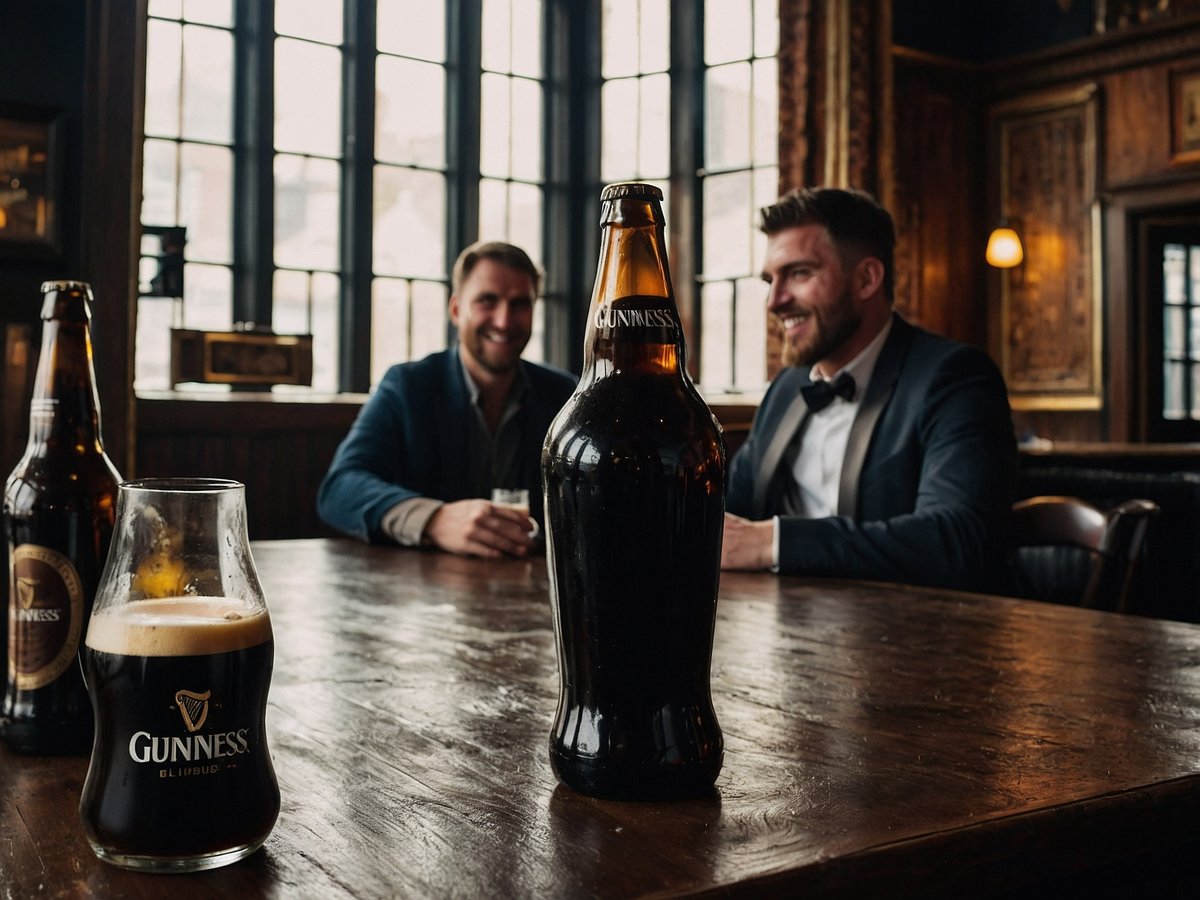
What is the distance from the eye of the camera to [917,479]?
7.36 feet

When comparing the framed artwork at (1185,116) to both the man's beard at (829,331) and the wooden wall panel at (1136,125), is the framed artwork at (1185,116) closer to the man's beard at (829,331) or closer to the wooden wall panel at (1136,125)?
the wooden wall panel at (1136,125)

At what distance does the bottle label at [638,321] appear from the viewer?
0.65 m

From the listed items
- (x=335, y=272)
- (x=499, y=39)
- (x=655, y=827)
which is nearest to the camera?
(x=655, y=827)

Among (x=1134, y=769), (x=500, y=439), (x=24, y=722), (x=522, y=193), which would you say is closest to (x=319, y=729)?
A: (x=24, y=722)

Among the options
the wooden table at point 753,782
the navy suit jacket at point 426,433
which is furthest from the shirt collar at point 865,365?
the wooden table at point 753,782

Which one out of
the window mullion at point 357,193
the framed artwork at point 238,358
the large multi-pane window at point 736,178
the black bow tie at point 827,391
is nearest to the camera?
the black bow tie at point 827,391

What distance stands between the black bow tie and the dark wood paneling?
3067mm

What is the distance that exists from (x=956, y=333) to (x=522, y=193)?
2.90 meters

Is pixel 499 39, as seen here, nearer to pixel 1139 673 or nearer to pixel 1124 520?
pixel 1124 520

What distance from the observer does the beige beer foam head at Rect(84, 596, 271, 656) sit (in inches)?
21.2

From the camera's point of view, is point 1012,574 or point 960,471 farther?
point 1012,574

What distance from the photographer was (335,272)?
6227mm

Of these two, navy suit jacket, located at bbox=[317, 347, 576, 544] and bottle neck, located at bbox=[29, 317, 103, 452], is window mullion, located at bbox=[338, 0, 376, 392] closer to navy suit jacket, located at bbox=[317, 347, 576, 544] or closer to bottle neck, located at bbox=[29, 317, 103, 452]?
navy suit jacket, located at bbox=[317, 347, 576, 544]

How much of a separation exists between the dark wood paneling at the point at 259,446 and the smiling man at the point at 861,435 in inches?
114
